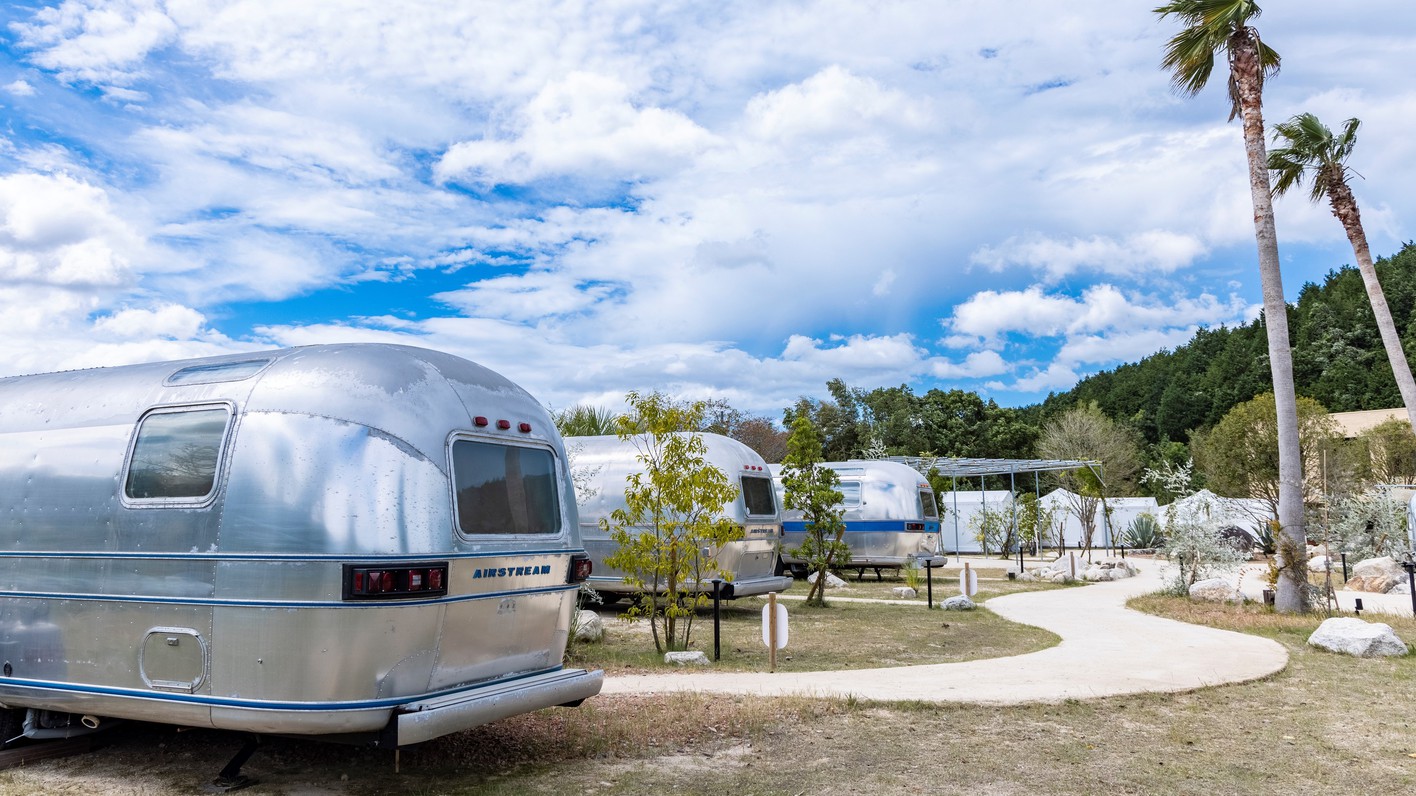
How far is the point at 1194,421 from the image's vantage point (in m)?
66.1

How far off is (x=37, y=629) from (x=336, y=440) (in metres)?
2.40

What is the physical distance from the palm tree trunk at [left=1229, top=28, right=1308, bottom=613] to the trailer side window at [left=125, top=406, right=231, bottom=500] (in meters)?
14.2

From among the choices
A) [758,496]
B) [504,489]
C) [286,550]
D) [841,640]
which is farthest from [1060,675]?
[286,550]

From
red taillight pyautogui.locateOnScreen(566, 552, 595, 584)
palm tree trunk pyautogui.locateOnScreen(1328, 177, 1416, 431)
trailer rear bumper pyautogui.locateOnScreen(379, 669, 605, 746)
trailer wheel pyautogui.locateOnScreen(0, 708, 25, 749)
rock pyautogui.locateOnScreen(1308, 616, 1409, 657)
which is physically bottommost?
rock pyautogui.locateOnScreen(1308, 616, 1409, 657)

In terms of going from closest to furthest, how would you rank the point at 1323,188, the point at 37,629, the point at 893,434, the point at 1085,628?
1. the point at 37,629
2. the point at 1085,628
3. the point at 1323,188
4. the point at 893,434

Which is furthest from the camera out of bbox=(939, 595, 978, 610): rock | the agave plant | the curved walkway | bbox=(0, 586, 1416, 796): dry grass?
the agave plant

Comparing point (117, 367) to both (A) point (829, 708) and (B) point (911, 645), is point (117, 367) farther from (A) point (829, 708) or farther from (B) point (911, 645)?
(B) point (911, 645)

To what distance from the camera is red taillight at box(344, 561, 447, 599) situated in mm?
5352

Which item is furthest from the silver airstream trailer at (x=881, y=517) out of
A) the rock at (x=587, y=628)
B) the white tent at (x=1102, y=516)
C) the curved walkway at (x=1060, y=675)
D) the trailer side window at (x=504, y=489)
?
the trailer side window at (x=504, y=489)

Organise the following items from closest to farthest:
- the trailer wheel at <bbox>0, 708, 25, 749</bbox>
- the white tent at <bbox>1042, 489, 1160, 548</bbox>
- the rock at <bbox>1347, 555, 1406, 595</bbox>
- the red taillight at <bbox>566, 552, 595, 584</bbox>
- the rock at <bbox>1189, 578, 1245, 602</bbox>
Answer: the trailer wheel at <bbox>0, 708, 25, 749</bbox> → the red taillight at <bbox>566, 552, 595, 584</bbox> → the rock at <bbox>1189, 578, 1245, 602</bbox> → the rock at <bbox>1347, 555, 1406, 595</bbox> → the white tent at <bbox>1042, 489, 1160, 548</bbox>

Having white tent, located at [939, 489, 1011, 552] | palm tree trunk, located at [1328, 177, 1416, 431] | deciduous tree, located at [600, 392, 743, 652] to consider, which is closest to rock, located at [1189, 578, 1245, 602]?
palm tree trunk, located at [1328, 177, 1416, 431]

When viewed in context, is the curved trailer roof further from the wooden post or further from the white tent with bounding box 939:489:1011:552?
the wooden post

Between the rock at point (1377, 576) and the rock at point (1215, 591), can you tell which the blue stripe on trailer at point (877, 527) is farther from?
the rock at point (1377, 576)

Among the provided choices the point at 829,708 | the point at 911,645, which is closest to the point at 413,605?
the point at 829,708
